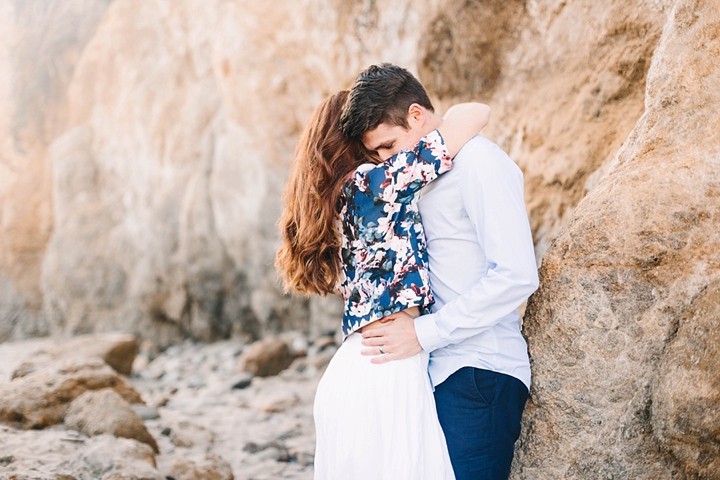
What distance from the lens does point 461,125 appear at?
2.21 m

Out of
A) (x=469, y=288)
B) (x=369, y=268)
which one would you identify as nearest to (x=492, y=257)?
(x=469, y=288)

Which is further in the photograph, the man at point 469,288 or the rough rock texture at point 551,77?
the rough rock texture at point 551,77

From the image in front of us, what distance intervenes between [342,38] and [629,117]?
3904 millimetres

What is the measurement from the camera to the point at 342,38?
665 centimetres

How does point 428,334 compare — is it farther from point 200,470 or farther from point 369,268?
point 200,470

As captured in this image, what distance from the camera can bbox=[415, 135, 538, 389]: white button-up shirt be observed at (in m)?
1.99

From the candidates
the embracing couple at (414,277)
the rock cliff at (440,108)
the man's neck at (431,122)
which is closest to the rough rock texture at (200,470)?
the embracing couple at (414,277)

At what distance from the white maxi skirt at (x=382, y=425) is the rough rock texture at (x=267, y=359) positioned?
5.13 meters

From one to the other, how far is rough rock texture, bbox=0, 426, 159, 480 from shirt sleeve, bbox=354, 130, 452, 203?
8.02 ft

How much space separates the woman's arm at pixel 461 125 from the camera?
7.09 ft

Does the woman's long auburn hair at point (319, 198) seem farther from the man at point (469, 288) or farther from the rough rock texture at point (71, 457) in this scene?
the rough rock texture at point (71, 457)

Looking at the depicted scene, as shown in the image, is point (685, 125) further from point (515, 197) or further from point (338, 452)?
point (338, 452)

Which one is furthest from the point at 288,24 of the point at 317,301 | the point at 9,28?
the point at 9,28

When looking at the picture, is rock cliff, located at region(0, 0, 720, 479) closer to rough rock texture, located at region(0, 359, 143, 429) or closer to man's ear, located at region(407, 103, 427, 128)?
man's ear, located at region(407, 103, 427, 128)
